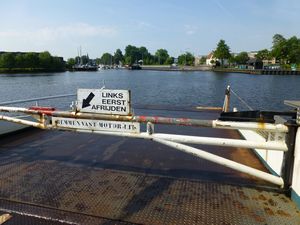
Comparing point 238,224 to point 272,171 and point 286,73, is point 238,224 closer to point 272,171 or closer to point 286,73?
point 272,171

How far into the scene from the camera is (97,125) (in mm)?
3941

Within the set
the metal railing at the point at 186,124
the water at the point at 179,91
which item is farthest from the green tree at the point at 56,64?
the metal railing at the point at 186,124

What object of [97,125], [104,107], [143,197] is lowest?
[143,197]

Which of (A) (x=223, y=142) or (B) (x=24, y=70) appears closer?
(A) (x=223, y=142)

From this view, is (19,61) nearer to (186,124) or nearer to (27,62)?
(27,62)

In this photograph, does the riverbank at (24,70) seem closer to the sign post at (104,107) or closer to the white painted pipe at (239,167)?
the sign post at (104,107)

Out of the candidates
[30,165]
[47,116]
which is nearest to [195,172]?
[47,116]

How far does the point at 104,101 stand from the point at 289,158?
263cm

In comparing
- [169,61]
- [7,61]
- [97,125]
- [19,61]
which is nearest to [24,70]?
[19,61]

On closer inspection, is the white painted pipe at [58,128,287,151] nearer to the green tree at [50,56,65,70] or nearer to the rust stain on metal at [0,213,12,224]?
the rust stain on metal at [0,213,12,224]

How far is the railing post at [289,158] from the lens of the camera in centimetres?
339

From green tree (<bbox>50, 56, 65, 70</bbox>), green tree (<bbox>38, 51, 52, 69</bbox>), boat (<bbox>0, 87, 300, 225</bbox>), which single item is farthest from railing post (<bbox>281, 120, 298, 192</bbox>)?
green tree (<bbox>50, 56, 65, 70</bbox>)

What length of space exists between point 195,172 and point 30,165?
2.94m

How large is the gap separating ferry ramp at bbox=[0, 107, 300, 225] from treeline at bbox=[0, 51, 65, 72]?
342ft
